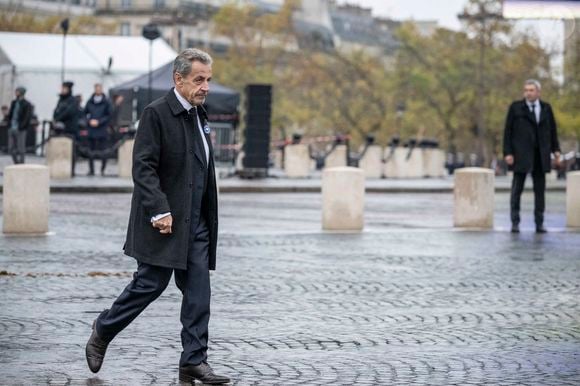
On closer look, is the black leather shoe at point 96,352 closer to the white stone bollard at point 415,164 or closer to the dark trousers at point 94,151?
the dark trousers at point 94,151

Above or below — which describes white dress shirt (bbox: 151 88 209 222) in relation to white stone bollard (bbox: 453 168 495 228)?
above

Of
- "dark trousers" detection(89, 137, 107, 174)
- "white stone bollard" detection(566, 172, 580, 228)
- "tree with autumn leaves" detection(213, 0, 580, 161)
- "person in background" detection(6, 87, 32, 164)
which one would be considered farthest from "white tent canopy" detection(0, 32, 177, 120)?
"white stone bollard" detection(566, 172, 580, 228)

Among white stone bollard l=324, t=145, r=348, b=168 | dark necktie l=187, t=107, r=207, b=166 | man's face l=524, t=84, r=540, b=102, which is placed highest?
man's face l=524, t=84, r=540, b=102

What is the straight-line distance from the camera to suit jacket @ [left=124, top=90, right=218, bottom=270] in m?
8.16

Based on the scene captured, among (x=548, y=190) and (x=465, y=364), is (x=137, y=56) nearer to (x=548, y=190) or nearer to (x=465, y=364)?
(x=548, y=190)

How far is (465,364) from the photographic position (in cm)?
916

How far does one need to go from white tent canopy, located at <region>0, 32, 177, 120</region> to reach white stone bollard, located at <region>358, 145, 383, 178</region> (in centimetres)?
640

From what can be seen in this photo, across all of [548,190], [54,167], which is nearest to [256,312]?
[54,167]

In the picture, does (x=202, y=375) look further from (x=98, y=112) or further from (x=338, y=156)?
(x=338, y=156)

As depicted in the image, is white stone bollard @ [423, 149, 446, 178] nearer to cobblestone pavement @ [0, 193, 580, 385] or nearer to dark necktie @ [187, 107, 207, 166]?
cobblestone pavement @ [0, 193, 580, 385]

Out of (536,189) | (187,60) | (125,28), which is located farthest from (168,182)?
(125,28)

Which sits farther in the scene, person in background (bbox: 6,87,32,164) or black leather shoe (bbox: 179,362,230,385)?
person in background (bbox: 6,87,32,164)

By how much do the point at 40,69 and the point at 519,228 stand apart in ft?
88.2

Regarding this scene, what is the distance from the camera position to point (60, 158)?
33.9 meters
